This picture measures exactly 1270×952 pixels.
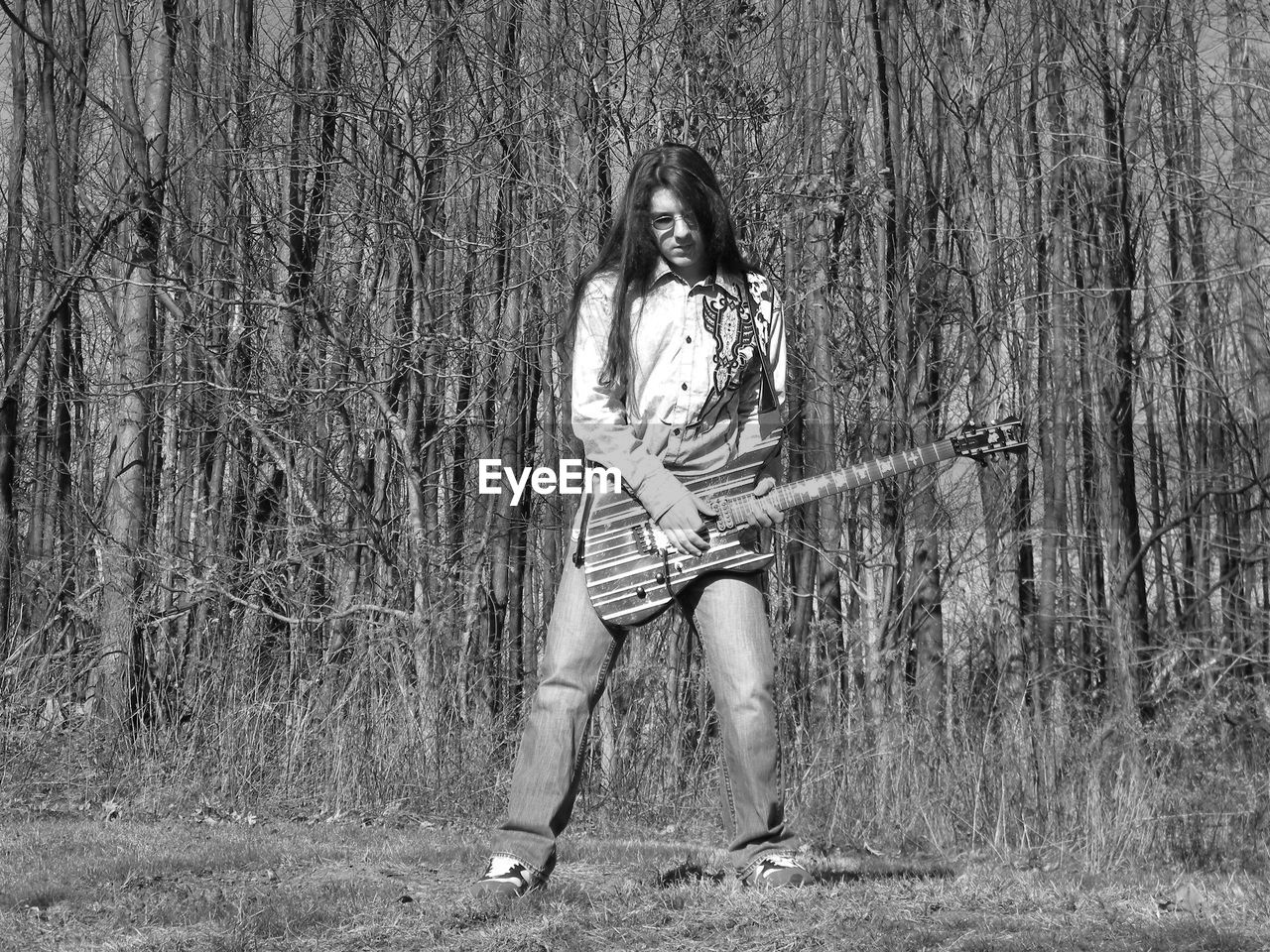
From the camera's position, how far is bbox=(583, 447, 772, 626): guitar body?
12.0ft

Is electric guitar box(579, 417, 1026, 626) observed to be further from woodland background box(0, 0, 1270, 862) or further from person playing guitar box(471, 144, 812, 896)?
woodland background box(0, 0, 1270, 862)

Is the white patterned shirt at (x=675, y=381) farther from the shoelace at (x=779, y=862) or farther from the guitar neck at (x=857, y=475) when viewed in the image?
the shoelace at (x=779, y=862)

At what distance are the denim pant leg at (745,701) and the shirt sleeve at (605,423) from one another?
309 millimetres

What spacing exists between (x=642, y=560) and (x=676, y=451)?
12.1 inches

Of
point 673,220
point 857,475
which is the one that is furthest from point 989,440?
point 673,220

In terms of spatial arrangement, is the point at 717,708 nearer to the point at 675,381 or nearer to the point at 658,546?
the point at 658,546

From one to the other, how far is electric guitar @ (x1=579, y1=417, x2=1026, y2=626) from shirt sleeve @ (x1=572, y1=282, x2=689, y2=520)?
3.7 inches

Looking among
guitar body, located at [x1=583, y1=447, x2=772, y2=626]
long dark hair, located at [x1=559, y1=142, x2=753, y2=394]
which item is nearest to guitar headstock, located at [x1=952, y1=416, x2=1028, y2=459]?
guitar body, located at [x1=583, y1=447, x2=772, y2=626]

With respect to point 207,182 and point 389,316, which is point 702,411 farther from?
point 207,182

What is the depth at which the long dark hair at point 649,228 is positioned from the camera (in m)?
3.78

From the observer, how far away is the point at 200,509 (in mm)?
11398

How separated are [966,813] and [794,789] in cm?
101

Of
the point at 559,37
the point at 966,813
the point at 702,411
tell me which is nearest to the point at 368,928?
the point at 702,411

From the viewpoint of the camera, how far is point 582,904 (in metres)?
3.44
